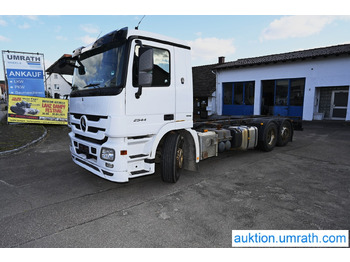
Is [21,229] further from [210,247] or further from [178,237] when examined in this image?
[210,247]

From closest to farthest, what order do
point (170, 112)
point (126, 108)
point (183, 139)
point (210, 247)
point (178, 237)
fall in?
1. point (210, 247)
2. point (178, 237)
3. point (126, 108)
4. point (170, 112)
5. point (183, 139)

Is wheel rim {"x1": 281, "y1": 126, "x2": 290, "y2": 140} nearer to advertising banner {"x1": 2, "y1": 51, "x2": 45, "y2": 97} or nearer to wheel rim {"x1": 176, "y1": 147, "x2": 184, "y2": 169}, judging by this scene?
wheel rim {"x1": 176, "y1": 147, "x2": 184, "y2": 169}

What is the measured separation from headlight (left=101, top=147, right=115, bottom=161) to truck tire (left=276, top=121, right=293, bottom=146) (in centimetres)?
678

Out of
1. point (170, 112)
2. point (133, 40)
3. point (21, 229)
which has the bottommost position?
point (21, 229)

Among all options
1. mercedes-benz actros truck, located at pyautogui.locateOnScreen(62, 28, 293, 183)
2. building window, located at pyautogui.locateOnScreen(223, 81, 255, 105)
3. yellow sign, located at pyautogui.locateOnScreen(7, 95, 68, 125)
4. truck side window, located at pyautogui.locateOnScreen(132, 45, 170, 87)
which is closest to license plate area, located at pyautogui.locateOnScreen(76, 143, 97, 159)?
mercedes-benz actros truck, located at pyautogui.locateOnScreen(62, 28, 293, 183)

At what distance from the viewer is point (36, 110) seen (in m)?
12.2

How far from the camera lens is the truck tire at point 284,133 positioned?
8.43 m

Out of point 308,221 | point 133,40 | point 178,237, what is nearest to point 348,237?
point 308,221

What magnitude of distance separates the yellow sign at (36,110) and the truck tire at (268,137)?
1076 cm

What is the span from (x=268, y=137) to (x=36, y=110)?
1180 cm

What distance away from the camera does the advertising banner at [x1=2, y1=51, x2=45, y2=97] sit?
1234 centimetres

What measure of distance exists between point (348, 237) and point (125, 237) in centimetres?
290

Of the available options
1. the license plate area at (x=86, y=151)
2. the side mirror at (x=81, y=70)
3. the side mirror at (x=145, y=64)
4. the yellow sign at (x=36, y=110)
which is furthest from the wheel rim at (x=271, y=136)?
the yellow sign at (x=36, y=110)

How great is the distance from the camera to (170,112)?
14.5 ft
